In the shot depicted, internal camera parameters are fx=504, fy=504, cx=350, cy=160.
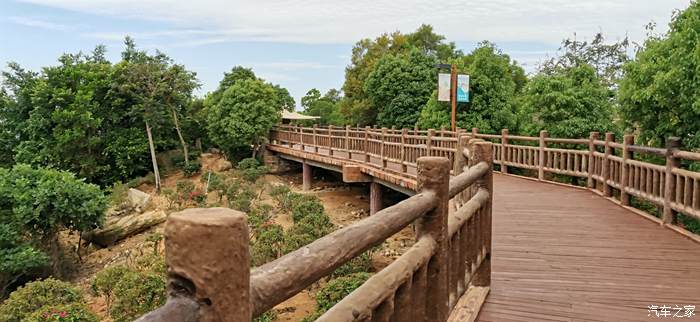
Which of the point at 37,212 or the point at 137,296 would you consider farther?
the point at 37,212

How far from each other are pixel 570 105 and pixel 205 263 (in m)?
12.3

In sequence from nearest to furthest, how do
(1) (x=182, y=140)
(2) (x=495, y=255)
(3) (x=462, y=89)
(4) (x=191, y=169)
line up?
(2) (x=495, y=255) < (3) (x=462, y=89) < (4) (x=191, y=169) < (1) (x=182, y=140)

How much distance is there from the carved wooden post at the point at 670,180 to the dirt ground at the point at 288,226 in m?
4.63

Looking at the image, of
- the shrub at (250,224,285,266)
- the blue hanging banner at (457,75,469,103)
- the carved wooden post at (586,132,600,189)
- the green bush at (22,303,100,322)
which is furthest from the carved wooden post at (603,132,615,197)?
the green bush at (22,303,100,322)

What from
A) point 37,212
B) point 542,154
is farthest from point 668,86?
point 37,212

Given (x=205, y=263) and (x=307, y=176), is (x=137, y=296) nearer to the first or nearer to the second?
(x=205, y=263)

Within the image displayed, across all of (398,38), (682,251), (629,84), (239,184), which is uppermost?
(398,38)

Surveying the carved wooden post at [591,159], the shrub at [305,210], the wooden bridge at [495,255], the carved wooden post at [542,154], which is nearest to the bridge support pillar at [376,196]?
the shrub at [305,210]

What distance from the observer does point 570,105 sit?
464 inches

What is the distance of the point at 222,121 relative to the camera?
21.6m

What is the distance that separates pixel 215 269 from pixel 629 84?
348 inches

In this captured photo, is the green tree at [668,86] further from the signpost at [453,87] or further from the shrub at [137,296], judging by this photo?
the shrub at [137,296]

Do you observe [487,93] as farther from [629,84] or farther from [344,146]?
[629,84]

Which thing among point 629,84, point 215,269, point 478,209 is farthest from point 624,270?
point 629,84
